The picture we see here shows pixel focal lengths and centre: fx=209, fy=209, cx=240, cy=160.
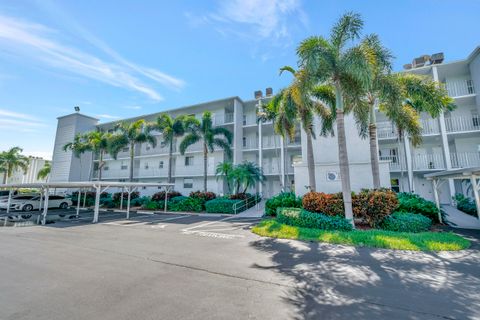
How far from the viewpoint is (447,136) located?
16859 mm

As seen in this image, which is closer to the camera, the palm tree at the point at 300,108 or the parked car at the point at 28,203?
the palm tree at the point at 300,108

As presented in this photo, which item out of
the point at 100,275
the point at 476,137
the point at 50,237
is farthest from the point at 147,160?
the point at 476,137

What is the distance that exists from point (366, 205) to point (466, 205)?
985 cm

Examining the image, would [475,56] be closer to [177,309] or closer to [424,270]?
[424,270]

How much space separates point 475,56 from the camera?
16.0 meters

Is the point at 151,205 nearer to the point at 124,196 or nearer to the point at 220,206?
the point at 124,196

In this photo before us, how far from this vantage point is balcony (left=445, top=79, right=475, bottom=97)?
1695 cm

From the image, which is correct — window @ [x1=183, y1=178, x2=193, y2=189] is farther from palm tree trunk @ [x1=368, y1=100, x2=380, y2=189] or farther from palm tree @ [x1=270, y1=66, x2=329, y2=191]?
palm tree trunk @ [x1=368, y1=100, x2=380, y2=189]

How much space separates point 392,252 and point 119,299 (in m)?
7.49

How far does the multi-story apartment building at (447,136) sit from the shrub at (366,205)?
8.60 m

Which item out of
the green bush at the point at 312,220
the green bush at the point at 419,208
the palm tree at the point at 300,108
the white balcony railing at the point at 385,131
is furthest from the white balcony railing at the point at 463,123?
the green bush at the point at 312,220

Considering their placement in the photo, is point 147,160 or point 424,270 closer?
point 424,270

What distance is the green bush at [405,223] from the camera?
8898 mm

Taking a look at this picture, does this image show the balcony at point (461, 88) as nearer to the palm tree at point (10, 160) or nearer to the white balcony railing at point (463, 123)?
the white balcony railing at point (463, 123)
